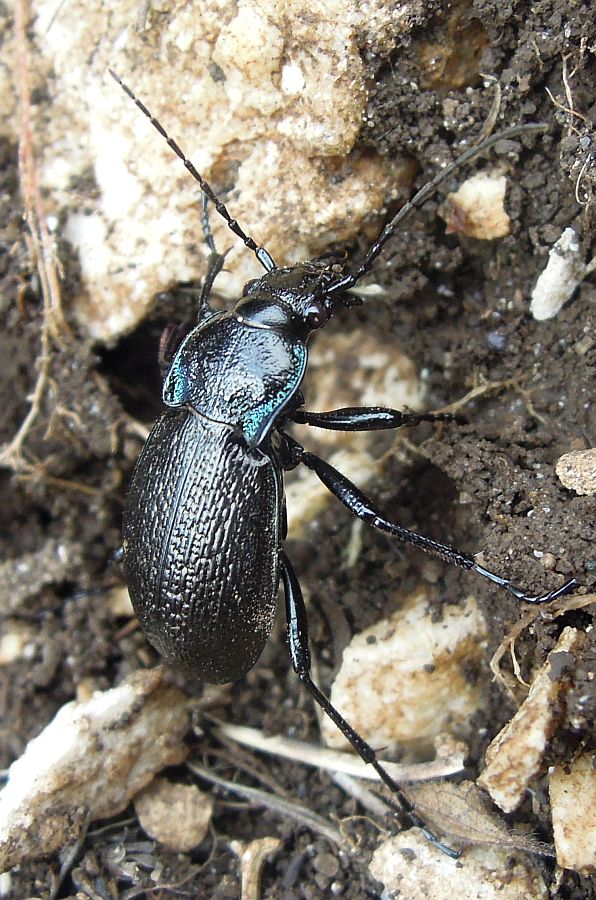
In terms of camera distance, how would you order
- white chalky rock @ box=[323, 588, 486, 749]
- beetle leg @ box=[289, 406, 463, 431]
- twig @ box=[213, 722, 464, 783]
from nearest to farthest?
twig @ box=[213, 722, 464, 783] → white chalky rock @ box=[323, 588, 486, 749] → beetle leg @ box=[289, 406, 463, 431]

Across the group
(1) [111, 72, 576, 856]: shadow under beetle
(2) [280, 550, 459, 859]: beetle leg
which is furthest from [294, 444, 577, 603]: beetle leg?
(2) [280, 550, 459, 859]: beetle leg

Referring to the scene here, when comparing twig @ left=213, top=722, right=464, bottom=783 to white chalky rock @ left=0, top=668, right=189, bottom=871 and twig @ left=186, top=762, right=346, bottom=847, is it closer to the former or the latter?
twig @ left=186, top=762, right=346, bottom=847

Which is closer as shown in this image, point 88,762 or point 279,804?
point 88,762

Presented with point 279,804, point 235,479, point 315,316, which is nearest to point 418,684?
point 279,804

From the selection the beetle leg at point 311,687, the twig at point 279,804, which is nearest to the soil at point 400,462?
the twig at point 279,804

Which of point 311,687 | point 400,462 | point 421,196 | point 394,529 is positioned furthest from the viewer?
point 400,462

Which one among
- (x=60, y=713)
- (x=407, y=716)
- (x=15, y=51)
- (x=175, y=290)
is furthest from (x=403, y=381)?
(x=15, y=51)

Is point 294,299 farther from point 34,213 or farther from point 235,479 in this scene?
point 34,213

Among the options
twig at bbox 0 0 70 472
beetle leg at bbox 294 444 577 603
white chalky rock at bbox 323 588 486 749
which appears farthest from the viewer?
twig at bbox 0 0 70 472

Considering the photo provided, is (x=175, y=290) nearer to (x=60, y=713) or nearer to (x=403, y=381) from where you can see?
(x=403, y=381)
